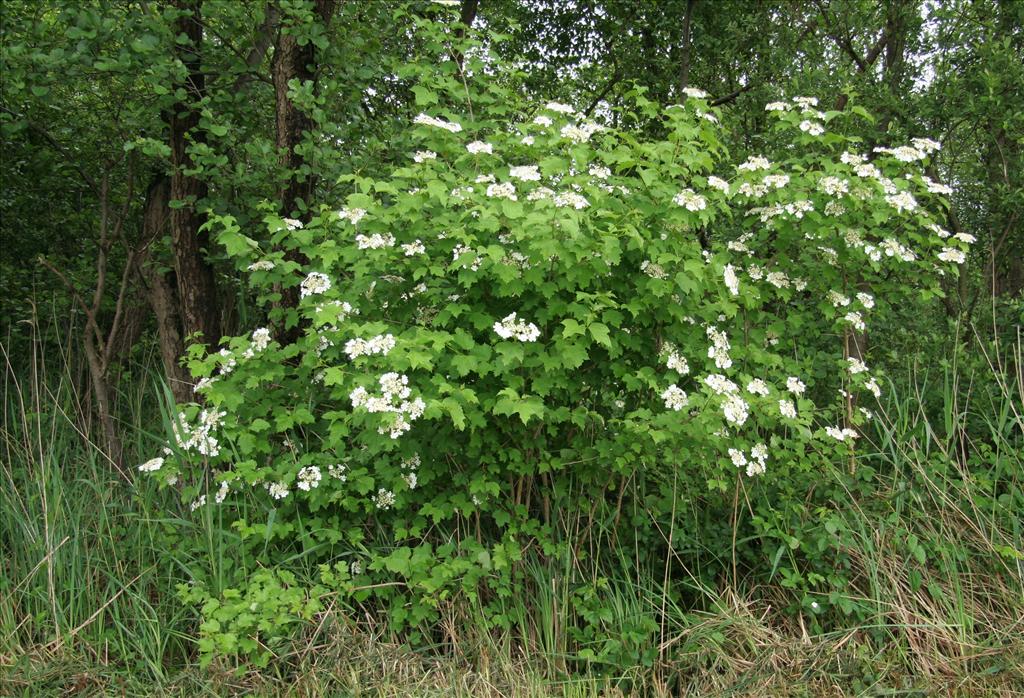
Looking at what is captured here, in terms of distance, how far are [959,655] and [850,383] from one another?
4.05ft

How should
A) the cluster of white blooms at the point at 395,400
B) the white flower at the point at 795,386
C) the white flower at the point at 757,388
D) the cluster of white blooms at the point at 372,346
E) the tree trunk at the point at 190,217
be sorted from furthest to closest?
the tree trunk at the point at 190,217 → the white flower at the point at 795,386 → the white flower at the point at 757,388 → the cluster of white blooms at the point at 372,346 → the cluster of white blooms at the point at 395,400

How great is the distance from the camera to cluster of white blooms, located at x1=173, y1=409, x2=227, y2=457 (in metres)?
3.27

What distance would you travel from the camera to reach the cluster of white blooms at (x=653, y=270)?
128 inches

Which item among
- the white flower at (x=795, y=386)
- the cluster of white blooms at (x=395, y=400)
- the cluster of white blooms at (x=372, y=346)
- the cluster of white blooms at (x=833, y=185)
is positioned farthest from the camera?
the cluster of white blooms at (x=833, y=185)

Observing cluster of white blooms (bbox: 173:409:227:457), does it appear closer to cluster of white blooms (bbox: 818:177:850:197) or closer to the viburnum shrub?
the viburnum shrub

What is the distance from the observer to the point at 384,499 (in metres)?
3.34

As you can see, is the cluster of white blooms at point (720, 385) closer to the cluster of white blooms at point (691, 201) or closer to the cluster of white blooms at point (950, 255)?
the cluster of white blooms at point (691, 201)

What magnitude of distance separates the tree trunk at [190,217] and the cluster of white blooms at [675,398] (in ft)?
9.70

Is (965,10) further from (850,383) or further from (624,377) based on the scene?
(624,377)

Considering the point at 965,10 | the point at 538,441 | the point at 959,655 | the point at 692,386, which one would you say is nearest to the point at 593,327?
the point at 538,441

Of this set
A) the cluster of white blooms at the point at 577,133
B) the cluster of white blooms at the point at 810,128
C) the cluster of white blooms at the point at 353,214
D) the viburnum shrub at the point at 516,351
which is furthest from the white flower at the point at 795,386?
the cluster of white blooms at the point at 353,214

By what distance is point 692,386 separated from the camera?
3.78 meters

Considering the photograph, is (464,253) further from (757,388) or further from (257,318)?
(257,318)

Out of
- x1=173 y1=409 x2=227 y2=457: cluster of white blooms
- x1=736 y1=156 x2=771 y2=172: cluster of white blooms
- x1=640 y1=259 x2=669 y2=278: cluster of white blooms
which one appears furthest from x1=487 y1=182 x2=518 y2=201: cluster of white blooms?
x1=173 y1=409 x2=227 y2=457: cluster of white blooms
